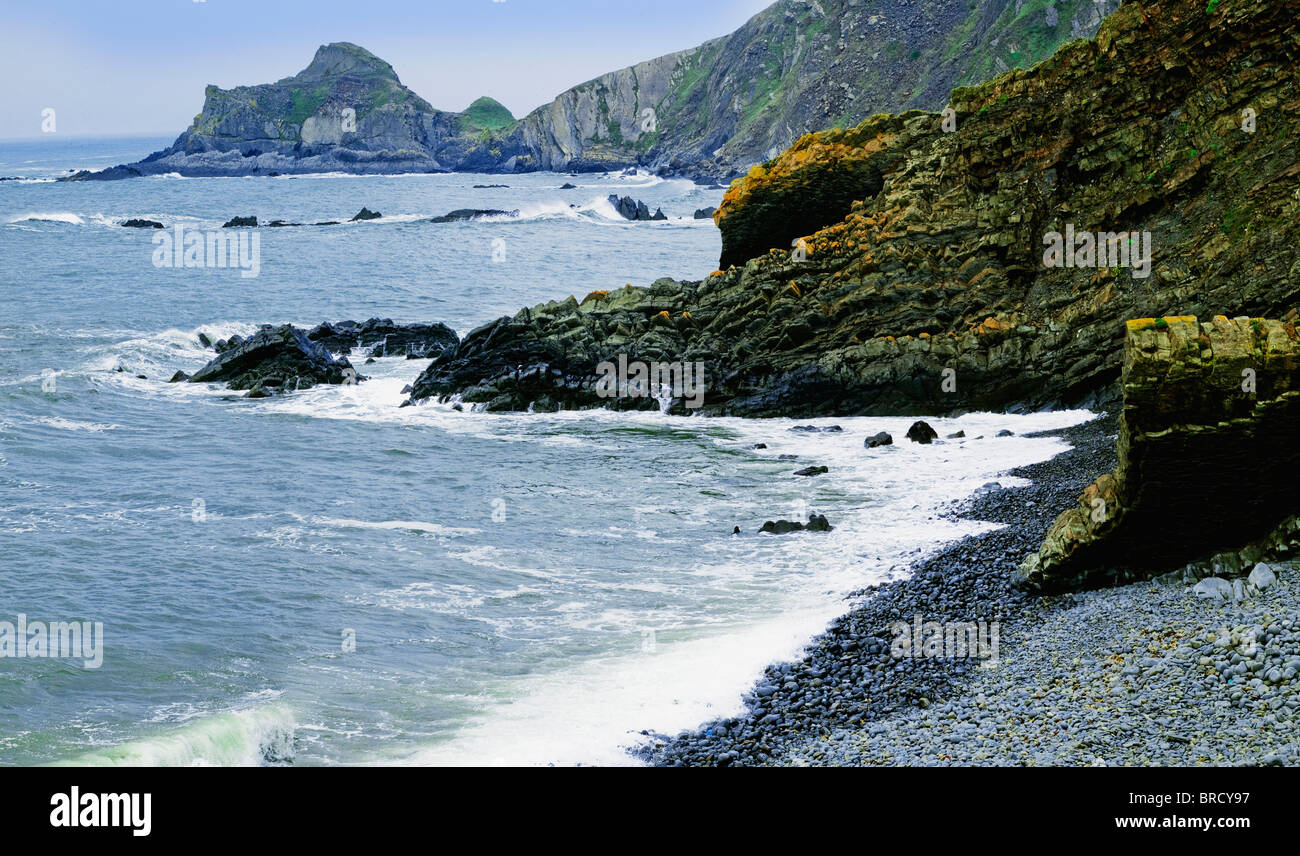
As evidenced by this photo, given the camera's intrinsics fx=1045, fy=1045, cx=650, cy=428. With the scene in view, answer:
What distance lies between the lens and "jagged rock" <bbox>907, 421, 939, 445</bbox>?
100 ft

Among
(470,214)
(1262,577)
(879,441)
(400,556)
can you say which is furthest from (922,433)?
(470,214)

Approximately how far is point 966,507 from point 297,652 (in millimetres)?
14925

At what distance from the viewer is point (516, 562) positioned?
23.6 m

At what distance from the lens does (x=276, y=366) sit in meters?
42.9

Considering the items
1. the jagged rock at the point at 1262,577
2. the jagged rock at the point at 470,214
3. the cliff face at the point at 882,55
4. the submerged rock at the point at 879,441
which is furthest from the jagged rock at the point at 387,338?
the cliff face at the point at 882,55

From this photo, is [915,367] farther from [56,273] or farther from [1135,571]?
[56,273]

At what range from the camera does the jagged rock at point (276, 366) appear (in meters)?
42.2

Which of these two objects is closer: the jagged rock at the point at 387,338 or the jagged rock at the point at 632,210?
the jagged rock at the point at 387,338

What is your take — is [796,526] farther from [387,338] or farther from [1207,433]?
[387,338]

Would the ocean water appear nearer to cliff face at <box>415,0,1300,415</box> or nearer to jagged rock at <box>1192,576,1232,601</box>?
cliff face at <box>415,0,1300,415</box>

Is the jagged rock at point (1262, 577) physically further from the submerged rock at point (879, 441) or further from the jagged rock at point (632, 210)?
the jagged rock at point (632, 210)

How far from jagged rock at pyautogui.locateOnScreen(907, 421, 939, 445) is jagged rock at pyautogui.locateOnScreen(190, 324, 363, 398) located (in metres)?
23.5

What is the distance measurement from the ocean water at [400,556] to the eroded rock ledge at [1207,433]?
5.45 metres
